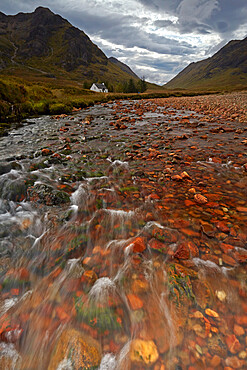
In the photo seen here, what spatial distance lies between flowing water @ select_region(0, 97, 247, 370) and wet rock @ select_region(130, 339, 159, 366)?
1 centimetres

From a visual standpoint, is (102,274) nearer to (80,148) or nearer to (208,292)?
(208,292)

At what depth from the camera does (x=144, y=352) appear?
2.16 m

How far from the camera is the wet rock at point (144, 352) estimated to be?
2073 mm

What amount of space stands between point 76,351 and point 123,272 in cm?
122

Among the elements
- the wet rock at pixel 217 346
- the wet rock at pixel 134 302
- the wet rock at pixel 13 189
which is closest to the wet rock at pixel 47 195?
the wet rock at pixel 13 189

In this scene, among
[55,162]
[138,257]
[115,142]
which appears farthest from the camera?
[115,142]

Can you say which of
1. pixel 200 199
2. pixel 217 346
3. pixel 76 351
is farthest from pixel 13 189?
pixel 217 346

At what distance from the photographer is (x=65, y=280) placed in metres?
3.03

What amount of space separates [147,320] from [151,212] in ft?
7.86

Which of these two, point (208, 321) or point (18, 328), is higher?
point (208, 321)

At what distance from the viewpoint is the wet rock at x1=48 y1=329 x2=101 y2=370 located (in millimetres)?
2066

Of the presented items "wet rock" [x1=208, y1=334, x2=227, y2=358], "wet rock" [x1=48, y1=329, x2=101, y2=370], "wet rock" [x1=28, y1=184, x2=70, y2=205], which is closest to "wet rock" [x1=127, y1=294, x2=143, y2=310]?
"wet rock" [x1=48, y1=329, x2=101, y2=370]

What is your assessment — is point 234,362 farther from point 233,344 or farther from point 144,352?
point 144,352

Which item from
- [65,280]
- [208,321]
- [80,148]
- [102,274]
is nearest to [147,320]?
[208,321]
